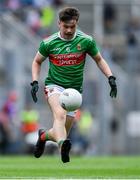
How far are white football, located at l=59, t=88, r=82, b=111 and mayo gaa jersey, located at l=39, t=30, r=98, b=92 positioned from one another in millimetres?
585

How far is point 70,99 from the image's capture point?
1440 centimetres

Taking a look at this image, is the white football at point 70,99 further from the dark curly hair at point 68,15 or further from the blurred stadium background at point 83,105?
the blurred stadium background at point 83,105

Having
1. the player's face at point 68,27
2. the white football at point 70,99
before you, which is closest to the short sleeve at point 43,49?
the player's face at point 68,27

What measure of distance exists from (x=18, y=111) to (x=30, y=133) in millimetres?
721

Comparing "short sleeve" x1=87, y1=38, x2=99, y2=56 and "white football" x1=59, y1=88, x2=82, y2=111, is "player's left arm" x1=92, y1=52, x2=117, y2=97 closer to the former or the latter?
"short sleeve" x1=87, y1=38, x2=99, y2=56

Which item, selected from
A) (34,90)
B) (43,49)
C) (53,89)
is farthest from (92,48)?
(34,90)

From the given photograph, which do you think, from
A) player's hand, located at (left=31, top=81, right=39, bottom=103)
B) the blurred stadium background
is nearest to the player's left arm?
player's hand, located at (left=31, top=81, right=39, bottom=103)

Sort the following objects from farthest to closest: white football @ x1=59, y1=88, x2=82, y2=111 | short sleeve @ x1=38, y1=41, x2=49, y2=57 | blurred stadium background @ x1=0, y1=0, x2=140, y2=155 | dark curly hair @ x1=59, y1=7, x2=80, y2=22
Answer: blurred stadium background @ x1=0, y1=0, x2=140, y2=155, short sleeve @ x1=38, y1=41, x2=49, y2=57, dark curly hair @ x1=59, y1=7, x2=80, y2=22, white football @ x1=59, y1=88, x2=82, y2=111

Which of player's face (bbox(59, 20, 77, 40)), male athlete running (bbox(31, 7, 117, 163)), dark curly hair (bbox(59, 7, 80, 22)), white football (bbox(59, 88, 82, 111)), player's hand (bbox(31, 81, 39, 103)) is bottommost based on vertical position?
white football (bbox(59, 88, 82, 111))

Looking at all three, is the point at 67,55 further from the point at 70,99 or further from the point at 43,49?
the point at 70,99

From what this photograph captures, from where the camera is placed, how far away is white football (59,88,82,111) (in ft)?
47.3

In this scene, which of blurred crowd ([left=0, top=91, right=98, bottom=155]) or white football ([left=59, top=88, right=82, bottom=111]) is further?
blurred crowd ([left=0, top=91, right=98, bottom=155])

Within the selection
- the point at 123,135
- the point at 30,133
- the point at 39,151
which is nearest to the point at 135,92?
the point at 123,135

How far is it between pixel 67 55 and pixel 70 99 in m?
0.90
